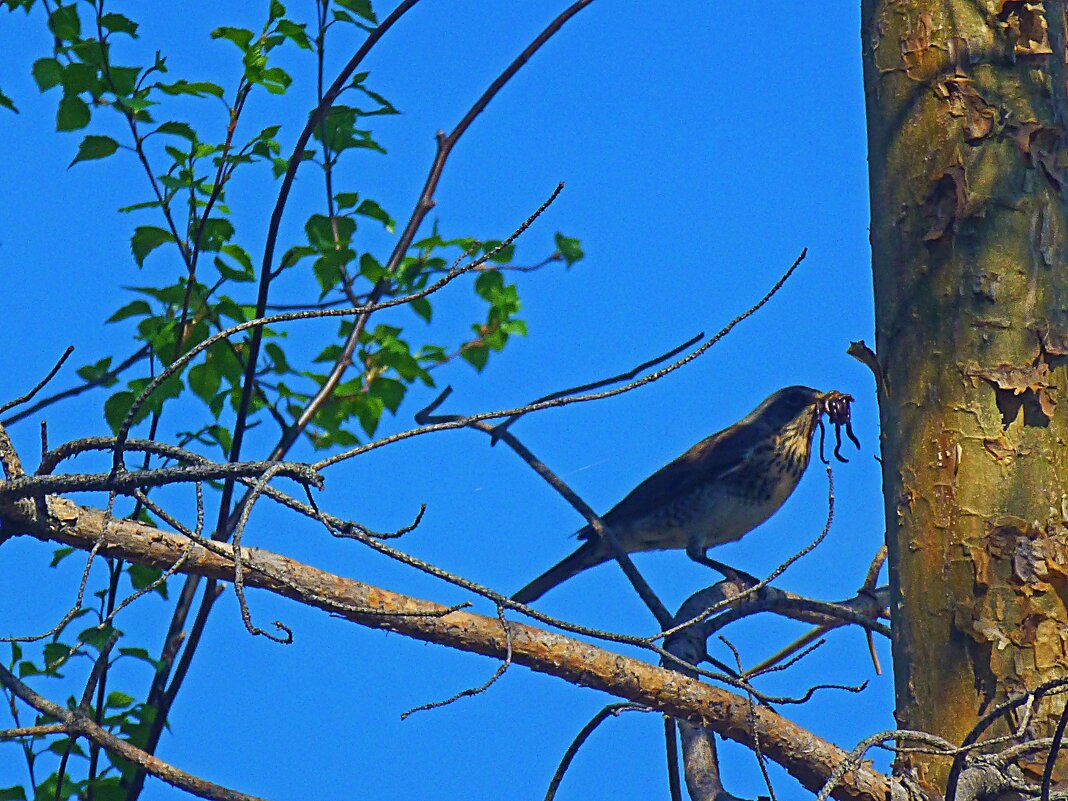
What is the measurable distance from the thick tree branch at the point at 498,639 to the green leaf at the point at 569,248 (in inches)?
103

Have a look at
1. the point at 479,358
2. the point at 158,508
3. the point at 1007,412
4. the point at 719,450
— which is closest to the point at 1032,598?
the point at 1007,412

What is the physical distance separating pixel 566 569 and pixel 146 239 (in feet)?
8.29

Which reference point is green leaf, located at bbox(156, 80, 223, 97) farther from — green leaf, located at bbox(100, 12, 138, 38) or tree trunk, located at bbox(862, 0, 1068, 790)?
tree trunk, located at bbox(862, 0, 1068, 790)

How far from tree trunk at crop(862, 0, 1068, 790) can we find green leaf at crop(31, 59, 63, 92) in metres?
2.43

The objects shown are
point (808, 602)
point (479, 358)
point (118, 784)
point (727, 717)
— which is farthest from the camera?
point (479, 358)

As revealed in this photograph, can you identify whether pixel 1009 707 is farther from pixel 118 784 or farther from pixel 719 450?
pixel 719 450

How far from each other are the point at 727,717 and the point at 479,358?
282 centimetres

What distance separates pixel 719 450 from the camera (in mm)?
6648


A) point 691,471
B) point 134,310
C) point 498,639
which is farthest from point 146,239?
point 691,471

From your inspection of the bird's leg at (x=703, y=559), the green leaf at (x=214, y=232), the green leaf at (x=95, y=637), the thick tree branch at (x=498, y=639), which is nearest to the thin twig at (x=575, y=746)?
the thick tree branch at (x=498, y=639)

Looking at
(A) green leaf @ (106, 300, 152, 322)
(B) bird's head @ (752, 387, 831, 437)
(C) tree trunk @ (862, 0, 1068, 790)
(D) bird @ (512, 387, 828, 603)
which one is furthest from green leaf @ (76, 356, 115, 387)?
(B) bird's head @ (752, 387, 831, 437)

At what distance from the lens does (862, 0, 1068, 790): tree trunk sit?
2.64 meters

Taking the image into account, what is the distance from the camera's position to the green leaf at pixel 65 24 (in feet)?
12.9

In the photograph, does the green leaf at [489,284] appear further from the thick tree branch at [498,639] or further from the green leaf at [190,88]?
the thick tree branch at [498,639]
